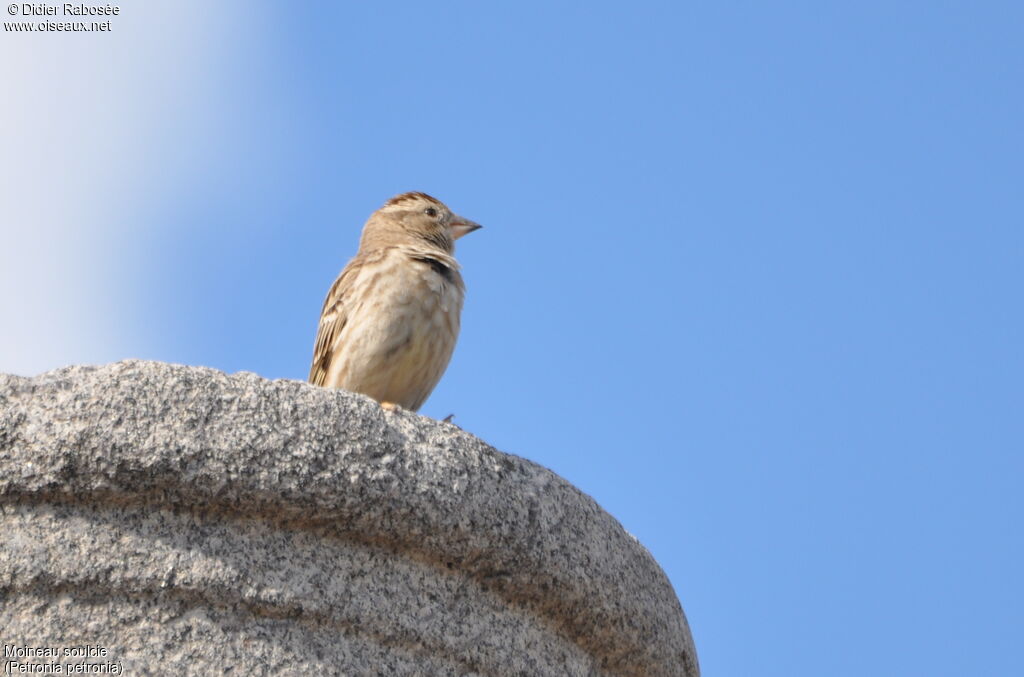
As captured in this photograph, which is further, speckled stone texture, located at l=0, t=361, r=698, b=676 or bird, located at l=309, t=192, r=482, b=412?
bird, located at l=309, t=192, r=482, b=412

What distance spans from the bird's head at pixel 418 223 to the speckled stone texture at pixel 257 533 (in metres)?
4.27

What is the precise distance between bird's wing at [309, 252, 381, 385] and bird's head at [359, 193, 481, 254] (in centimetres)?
82

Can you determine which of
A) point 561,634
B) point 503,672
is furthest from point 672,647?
point 503,672

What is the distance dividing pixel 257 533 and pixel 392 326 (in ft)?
9.99

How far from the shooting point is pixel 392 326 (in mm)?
6160

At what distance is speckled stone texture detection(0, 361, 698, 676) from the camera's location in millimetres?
3023

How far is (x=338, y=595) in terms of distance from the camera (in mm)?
3162

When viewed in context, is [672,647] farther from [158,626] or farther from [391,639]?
[158,626]
